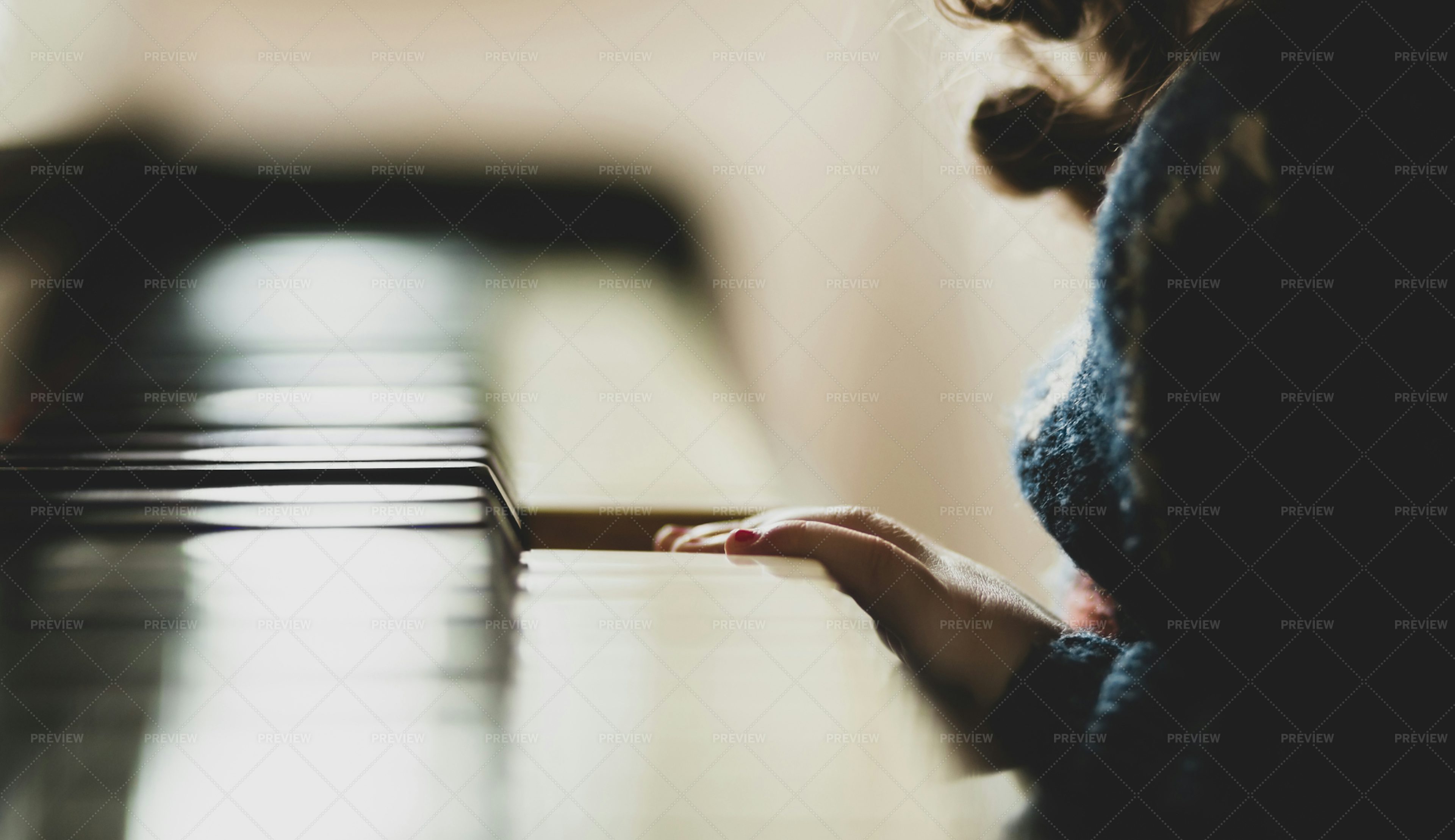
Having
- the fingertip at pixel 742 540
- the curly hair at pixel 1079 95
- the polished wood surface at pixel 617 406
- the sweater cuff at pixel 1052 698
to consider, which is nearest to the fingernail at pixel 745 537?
the fingertip at pixel 742 540

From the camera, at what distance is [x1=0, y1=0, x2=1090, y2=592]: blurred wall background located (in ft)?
4.95

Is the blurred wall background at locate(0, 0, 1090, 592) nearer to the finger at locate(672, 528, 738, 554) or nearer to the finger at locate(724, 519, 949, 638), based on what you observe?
the finger at locate(724, 519, 949, 638)

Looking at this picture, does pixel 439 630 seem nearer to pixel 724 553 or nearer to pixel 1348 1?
pixel 724 553

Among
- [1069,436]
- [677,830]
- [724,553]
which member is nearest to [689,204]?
[724,553]

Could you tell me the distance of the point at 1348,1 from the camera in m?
0.87

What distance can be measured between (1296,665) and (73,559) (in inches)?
70.2

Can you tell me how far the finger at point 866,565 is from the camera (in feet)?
3.41

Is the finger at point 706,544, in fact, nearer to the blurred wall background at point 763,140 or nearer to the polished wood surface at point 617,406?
the polished wood surface at point 617,406

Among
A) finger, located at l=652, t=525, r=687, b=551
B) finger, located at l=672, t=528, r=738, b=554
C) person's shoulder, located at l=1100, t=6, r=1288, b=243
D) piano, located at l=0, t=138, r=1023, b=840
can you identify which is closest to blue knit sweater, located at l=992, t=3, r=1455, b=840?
person's shoulder, located at l=1100, t=6, r=1288, b=243

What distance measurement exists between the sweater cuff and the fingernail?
0.42 meters

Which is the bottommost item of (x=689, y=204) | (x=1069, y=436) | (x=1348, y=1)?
(x=1069, y=436)

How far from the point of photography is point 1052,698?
99 centimetres

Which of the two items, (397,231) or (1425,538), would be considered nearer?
(1425,538)

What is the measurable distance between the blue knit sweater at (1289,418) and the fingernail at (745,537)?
451 millimetres
